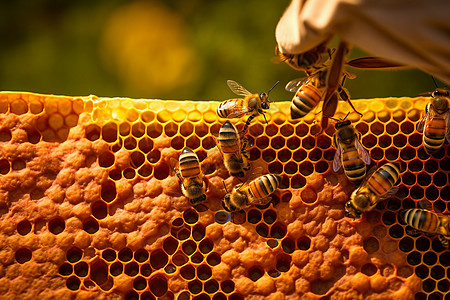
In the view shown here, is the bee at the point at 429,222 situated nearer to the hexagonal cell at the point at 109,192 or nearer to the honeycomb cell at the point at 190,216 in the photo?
the honeycomb cell at the point at 190,216

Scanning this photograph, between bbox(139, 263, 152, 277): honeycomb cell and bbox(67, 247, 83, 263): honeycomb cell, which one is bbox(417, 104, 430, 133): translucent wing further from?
bbox(67, 247, 83, 263): honeycomb cell

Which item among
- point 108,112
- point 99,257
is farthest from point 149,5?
point 99,257

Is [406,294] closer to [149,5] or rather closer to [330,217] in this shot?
[330,217]

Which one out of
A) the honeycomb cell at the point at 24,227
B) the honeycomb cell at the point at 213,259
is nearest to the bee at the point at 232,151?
the honeycomb cell at the point at 213,259

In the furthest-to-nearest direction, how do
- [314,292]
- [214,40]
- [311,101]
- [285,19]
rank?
[214,40] < [314,292] < [311,101] < [285,19]

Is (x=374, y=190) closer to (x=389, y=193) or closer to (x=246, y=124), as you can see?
(x=389, y=193)

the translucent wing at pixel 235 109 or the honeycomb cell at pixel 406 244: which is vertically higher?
the translucent wing at pixel 235 109
